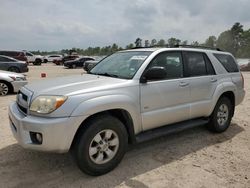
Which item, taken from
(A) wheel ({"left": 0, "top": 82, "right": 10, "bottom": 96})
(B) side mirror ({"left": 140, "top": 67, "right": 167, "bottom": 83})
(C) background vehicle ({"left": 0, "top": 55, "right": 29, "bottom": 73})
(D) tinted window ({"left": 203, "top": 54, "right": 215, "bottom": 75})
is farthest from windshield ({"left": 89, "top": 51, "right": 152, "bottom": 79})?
(C) background vehicle ({"left": 0, "top": 55, "right": 29, "bottom": 73})

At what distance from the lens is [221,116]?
5184 mm

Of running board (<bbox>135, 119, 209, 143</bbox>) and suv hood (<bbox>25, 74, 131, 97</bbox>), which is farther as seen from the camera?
running board (<bbox>135, 119, 209, 143</bbox>)

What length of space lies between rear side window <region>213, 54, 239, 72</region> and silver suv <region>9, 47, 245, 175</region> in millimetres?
75

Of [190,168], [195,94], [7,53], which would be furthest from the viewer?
[7,53]

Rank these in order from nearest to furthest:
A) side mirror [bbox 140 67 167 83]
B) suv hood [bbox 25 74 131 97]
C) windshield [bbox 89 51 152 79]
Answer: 1. suv hood [bbox 25 74 131 97]
2. side mirror [bbox 140 67 167 83]
3. windshield [bbox 89 51 152 79]

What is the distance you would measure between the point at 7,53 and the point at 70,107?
22.0 metres

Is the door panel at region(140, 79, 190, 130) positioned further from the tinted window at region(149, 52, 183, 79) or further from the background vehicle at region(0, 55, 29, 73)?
the background vehicle at region(0, 55, 29, 73)

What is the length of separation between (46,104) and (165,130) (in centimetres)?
198

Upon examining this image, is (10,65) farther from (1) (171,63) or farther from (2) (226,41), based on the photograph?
(2) (226,41)

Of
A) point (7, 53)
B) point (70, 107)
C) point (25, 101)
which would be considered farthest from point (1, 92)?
point (7, 53)

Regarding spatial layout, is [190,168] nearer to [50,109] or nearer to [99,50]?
[50,109]

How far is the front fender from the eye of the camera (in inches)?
120

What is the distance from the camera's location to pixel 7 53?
2234cm

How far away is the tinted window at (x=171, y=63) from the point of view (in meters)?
4.11
